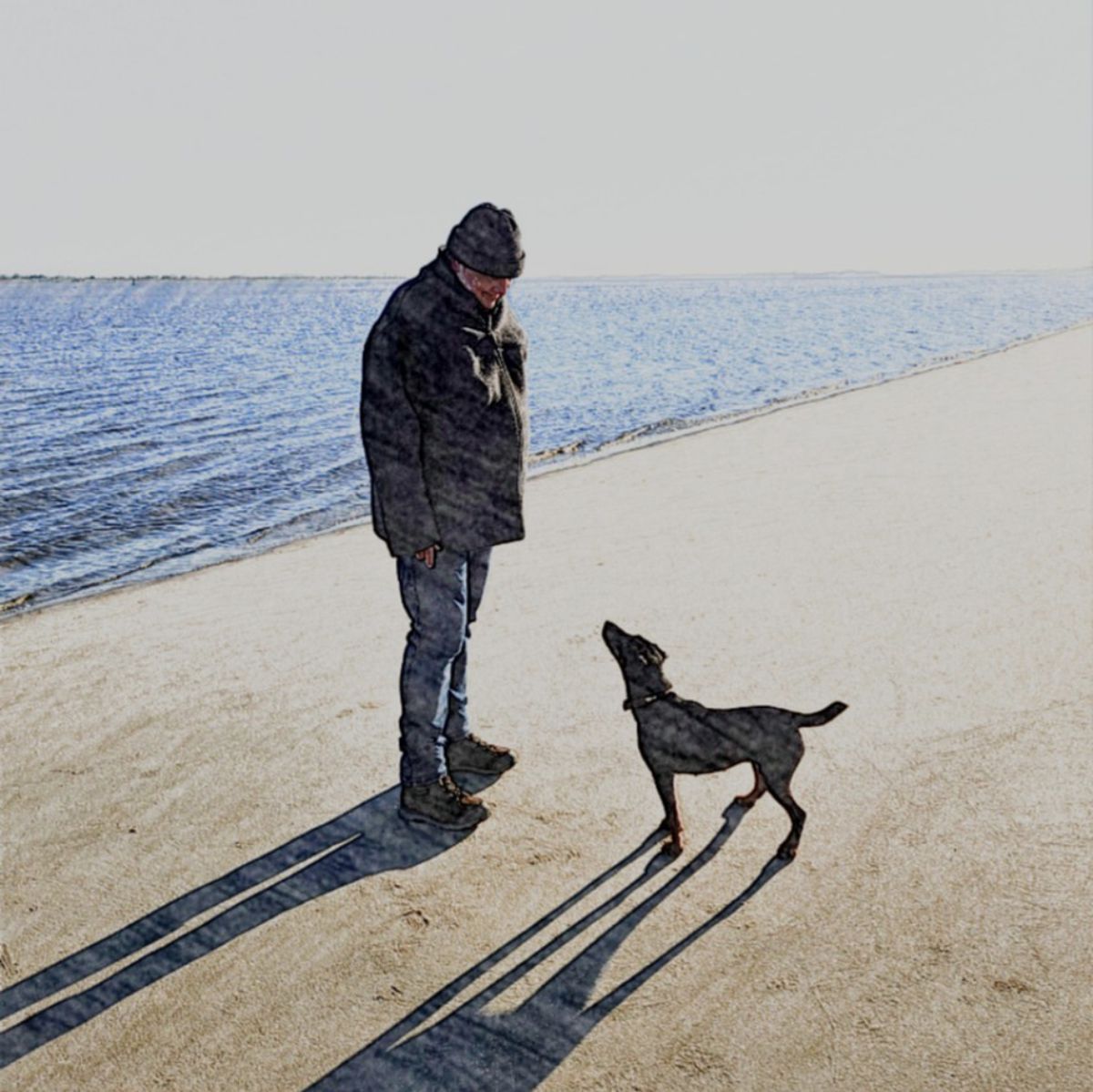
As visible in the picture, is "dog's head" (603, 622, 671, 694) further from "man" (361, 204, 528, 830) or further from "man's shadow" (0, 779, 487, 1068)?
"man's shadow" (0, 779, 487, 1068)

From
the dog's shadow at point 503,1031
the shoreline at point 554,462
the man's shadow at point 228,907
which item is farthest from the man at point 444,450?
the shoreline at point 554,462

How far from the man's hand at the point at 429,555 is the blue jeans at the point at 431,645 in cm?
3

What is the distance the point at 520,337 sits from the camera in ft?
12.8

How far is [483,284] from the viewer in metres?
3.63

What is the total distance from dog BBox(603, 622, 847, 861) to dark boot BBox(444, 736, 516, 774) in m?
0.90

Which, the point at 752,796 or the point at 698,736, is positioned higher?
the point at 698,736

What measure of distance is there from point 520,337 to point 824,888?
7.71ft

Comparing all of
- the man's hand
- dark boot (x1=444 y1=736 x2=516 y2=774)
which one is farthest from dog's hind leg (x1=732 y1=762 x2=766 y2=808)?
the man's hand

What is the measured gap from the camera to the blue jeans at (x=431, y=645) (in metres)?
3.79

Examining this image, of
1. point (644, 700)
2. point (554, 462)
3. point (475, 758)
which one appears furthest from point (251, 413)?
point (644, 700)

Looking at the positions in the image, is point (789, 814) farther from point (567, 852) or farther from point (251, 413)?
point (251, 413)

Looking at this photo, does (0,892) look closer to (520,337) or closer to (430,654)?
(430,654)

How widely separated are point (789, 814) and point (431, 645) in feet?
4.84

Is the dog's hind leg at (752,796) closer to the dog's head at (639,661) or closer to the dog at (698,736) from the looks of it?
the dog at (698,736)
